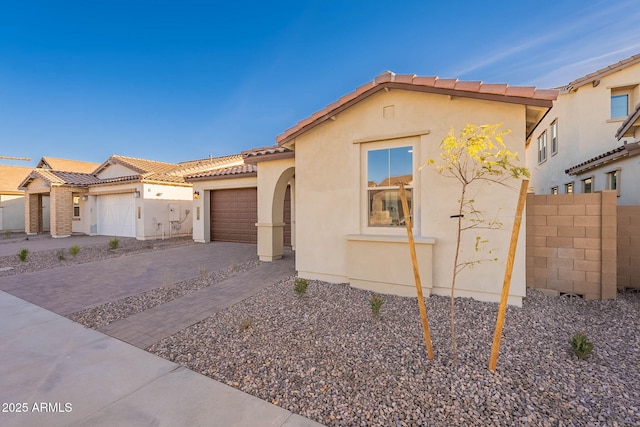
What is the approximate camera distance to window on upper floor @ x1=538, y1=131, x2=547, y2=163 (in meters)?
17.3

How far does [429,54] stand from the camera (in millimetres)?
9773

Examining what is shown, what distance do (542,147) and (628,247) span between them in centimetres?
1582

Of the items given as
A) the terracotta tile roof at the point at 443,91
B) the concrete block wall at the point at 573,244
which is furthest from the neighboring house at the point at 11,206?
the concrete block wall at the point at 573,244

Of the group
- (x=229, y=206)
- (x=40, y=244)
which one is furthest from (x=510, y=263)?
(x=40, y=244)

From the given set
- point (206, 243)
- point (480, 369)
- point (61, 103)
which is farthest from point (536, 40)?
point (61, 103)

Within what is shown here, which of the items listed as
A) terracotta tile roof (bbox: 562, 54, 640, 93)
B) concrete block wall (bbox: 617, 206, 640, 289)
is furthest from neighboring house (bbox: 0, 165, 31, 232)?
terracotta tile roof (bbox: 562, 54, 640, 93)

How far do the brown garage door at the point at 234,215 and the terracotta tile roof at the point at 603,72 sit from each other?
16.6 m

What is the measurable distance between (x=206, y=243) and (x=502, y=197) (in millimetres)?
13102

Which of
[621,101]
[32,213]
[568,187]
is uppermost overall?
[621,101]

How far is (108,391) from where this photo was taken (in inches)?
114

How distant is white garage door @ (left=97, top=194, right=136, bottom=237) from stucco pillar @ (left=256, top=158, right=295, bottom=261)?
11.4 m

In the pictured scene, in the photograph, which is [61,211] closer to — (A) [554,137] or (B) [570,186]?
(B) [570,186]

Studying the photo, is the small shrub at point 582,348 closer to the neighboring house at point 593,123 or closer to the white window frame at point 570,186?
the neighboring house at point 593,123

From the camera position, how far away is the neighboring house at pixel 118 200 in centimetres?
1557
